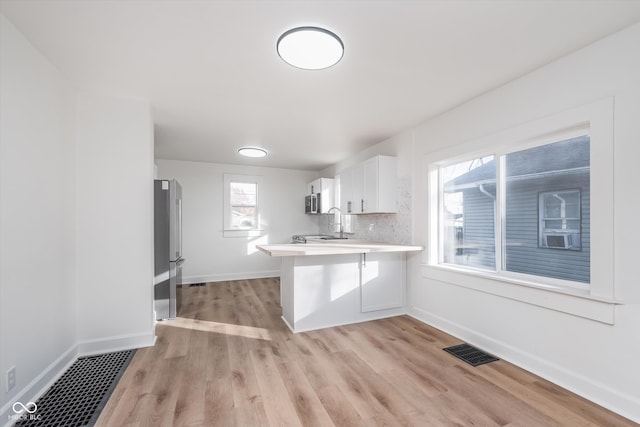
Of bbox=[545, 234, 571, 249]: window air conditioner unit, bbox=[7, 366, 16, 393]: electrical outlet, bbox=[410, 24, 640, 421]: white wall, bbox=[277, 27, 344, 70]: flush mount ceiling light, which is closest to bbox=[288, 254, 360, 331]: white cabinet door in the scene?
bbox=[410, 24, 640, 421]: white wall

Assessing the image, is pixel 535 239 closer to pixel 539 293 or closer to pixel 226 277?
pixel 539 293

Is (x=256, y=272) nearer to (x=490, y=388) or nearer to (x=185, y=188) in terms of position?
(x=185, y=188)

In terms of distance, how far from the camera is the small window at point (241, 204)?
597cm

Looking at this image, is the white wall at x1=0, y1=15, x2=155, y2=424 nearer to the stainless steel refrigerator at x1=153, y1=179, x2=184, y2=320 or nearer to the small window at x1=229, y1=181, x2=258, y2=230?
the stainless steel refrigerator at x1=153, y1=179, x2=184, y2=320

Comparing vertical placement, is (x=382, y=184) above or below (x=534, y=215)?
above

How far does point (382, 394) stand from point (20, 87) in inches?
126

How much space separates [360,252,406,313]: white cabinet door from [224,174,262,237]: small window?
10.9 ft

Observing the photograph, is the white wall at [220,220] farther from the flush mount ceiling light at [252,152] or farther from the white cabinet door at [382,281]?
the white cabinet door at [382,281]

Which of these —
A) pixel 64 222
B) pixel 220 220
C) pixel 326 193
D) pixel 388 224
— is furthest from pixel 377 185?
pixel 220 220

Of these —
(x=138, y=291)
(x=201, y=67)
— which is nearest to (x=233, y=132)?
(x=201, y=67)

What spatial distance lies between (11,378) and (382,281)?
10.8 feet

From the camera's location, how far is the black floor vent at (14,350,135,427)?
1.75m

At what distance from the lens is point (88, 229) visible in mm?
2670

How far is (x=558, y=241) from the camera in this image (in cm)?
231
